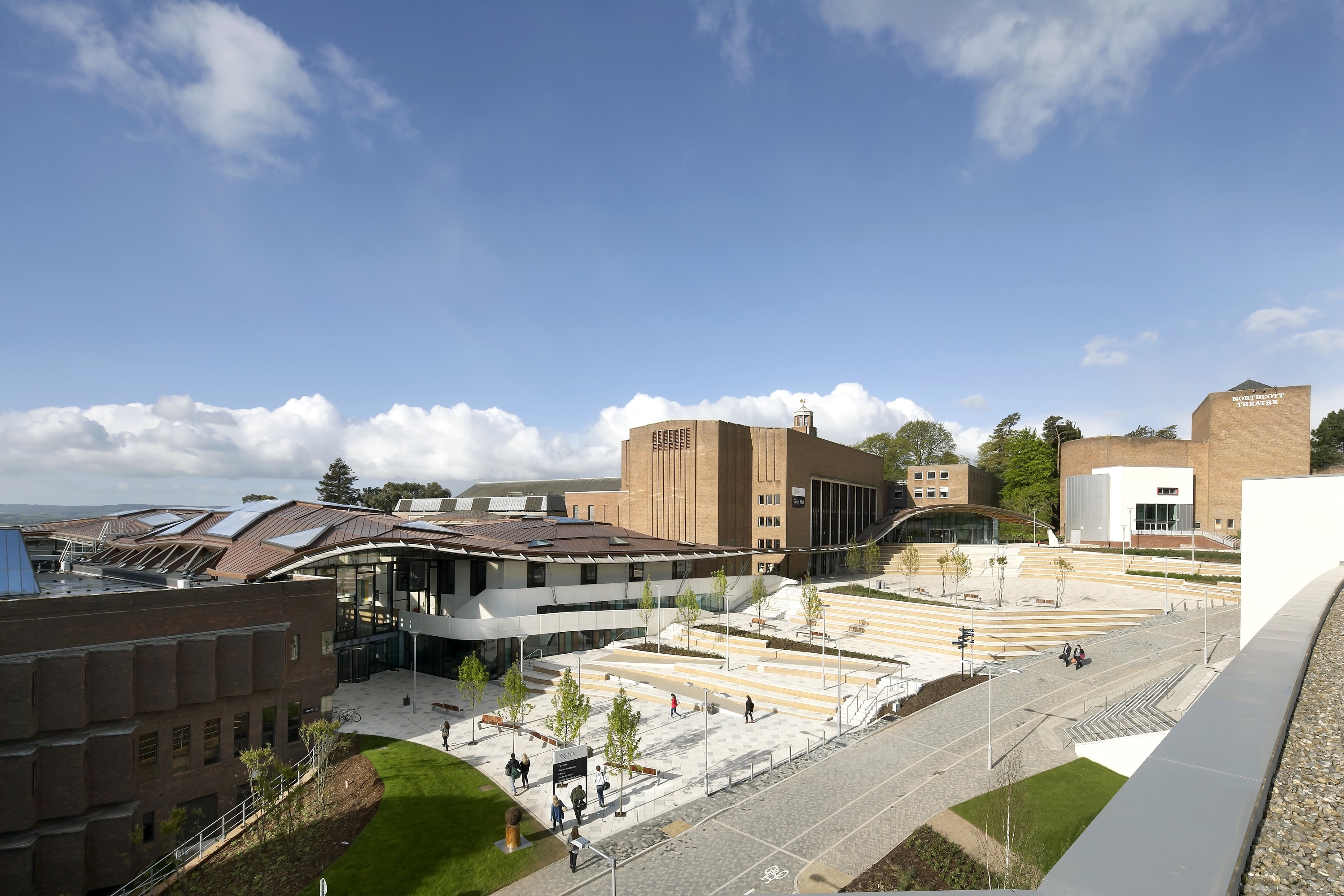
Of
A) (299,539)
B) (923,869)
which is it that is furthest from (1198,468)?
(299,539)

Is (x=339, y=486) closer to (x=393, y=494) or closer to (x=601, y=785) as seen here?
(x=393, y=494)

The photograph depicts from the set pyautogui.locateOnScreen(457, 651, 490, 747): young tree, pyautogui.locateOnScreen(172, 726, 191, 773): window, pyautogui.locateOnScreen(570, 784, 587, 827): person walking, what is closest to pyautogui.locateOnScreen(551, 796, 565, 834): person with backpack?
pyautogui.locateOnScreen(570, 784, 587, 827): person walking

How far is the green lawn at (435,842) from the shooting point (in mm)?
18406

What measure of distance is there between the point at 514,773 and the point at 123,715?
12960mm

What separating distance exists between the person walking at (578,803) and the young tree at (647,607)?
22.5 metres

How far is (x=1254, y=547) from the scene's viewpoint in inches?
1001

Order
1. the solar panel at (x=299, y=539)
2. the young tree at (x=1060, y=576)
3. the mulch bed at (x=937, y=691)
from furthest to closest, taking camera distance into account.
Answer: the young tree at (x=1060, y=576), the solar panel at (x=299, y=539), the mulch bed at (x=937, y=691)

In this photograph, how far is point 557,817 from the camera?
20438 millimetres

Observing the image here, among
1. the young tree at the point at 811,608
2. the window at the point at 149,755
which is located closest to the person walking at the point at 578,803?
the window at the point at 149,755

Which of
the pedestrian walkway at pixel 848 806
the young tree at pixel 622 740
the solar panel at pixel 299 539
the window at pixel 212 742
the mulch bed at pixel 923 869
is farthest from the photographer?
the solar panel at pixel 299 539

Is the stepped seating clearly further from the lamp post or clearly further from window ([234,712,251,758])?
window ([234,712,251,758])

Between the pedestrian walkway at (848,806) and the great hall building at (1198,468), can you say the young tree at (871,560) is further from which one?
the pedestrian walkway at (848,806)

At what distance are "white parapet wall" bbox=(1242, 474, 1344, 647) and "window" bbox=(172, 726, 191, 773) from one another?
3841 centimetres

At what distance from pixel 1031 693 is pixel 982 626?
10076 millimetres
